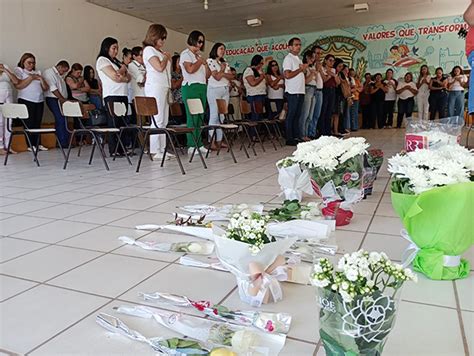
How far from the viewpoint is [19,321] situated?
1.19m

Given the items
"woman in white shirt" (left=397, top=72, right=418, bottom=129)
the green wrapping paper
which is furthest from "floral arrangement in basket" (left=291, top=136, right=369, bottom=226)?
"woman in white shirt" (left=397, top=72, right=418, bottom=129)

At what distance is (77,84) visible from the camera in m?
6.68

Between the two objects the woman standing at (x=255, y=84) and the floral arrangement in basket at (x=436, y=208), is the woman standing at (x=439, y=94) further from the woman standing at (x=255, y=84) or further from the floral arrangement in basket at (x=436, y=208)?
the floral arrangement in basket at (x=436, y=208)

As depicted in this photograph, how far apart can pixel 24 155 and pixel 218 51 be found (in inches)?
124

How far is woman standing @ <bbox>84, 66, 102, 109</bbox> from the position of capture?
6.90 meters

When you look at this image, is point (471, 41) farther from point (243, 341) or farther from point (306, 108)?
point (306, 108)

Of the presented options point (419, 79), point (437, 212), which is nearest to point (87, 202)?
point (437, 212)

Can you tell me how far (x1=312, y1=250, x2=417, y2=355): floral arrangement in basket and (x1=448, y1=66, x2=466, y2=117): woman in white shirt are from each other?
979 centimetres

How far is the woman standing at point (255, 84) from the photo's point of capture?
21.5 feet

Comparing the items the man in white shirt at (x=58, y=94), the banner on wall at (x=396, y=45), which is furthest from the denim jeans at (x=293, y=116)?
the banner on wall at (x=396, y=45)

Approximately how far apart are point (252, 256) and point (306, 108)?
520cm

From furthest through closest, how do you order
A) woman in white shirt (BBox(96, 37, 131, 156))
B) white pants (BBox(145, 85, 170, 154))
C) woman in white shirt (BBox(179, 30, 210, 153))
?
woman in white shirt (BBox(179, 30, 210, 153)) < woman in white shirt (BBox(96, 37, 131, 156)) < white pants (BBox(145, 85, 170, 154))

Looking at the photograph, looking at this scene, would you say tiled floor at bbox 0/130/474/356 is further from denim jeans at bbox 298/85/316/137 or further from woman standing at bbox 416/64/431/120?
woman standing at bbox 416/64/431/120

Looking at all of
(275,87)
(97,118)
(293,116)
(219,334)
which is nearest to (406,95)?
(275,87)
